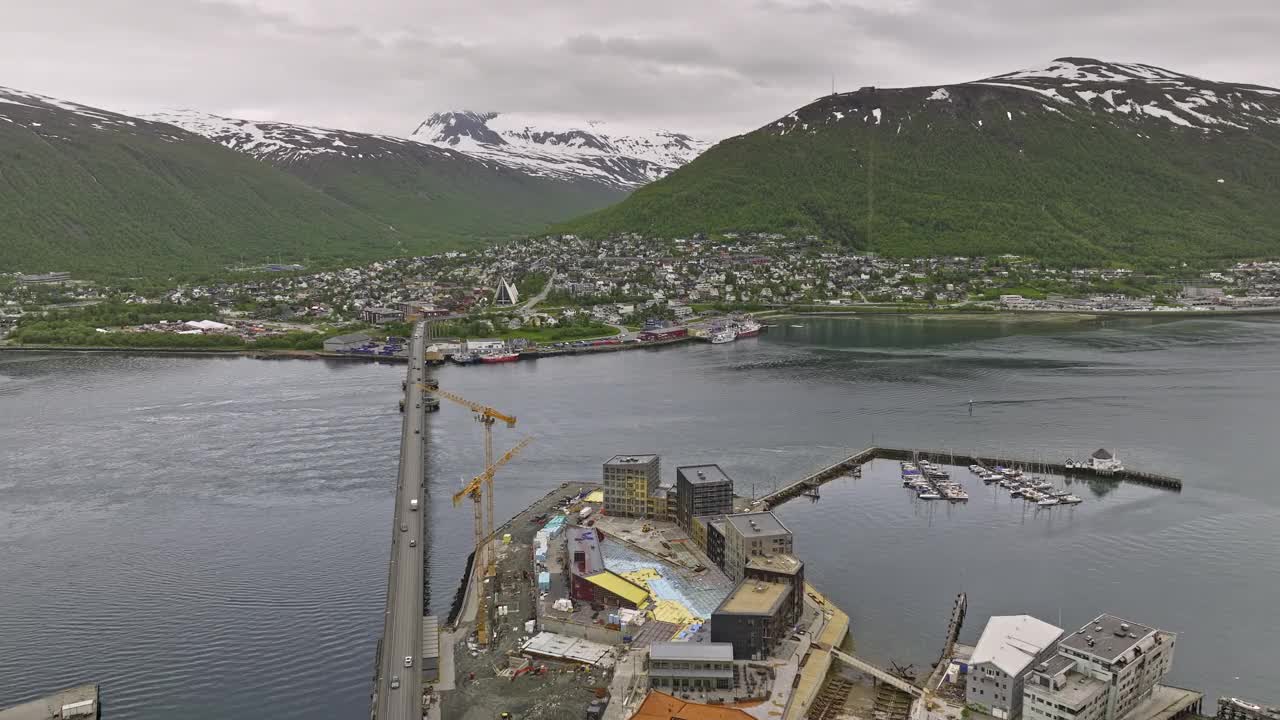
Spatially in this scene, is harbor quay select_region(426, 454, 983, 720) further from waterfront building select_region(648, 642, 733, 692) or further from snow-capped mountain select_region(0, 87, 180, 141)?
snow-capped mountain select_region(0, 87, 180, 141)

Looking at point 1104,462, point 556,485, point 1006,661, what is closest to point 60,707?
point 556,485

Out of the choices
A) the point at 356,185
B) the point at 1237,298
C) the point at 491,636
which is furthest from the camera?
the point at 356,185

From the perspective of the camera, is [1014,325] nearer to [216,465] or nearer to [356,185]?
[216,465]

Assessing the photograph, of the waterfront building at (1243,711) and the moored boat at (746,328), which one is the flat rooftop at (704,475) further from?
the moored boat at (746,328)

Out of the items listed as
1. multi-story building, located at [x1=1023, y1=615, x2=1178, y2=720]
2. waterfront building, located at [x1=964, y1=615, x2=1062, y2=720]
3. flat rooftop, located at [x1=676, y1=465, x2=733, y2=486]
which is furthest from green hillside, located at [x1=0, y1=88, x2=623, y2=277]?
multi-story building, located at [x1=1023, y1=615, x2=1178, y2=720]

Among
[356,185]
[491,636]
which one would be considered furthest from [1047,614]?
[356,185]

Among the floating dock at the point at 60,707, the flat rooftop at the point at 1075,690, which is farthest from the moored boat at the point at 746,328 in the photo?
the floating dock at the point at 60,707
